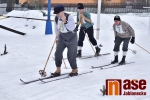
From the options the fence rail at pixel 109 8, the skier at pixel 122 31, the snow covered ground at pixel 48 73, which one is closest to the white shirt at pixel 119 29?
the skier at pixel 122 31

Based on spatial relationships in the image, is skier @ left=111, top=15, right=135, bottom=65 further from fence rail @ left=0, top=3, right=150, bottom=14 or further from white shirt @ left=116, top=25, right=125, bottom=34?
fence rail @ left=0, top=3, right=150, bottom=14

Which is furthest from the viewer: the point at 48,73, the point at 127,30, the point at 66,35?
the point at 127,30

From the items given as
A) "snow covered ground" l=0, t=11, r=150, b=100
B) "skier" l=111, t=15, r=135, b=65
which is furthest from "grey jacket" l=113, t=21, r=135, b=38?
"snow covered ground" l=0, t=11, r=150, b=100

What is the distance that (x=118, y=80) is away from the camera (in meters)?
6.01

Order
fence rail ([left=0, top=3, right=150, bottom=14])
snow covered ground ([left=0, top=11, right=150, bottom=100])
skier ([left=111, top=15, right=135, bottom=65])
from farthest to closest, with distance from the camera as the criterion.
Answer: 1. fence rail ([left=0, top=3, right=150, bottom=14])
2. skier ([left=111, top=15, right=135, bottom=65])
3. snow covered ground ([left=0, top=11, right=150, bottom=100])

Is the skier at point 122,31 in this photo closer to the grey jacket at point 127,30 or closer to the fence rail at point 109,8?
the grey jacket at point 127,30

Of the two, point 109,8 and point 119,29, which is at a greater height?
point 109,8

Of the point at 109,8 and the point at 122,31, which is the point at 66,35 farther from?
the point at 109,8

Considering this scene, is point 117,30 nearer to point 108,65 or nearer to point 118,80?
point 108,65

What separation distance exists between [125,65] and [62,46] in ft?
7.68

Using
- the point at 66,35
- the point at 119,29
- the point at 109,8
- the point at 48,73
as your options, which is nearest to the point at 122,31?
the point at 119,29

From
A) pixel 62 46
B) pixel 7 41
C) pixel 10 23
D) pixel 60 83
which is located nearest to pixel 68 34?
pixel 62 46

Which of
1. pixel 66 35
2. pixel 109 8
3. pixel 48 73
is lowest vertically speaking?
pixel 48 73

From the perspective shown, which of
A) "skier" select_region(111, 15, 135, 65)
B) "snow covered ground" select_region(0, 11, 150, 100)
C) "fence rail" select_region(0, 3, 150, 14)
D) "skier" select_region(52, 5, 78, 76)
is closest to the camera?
"snow covered ground" select_region(0, 11, 150, 100)
